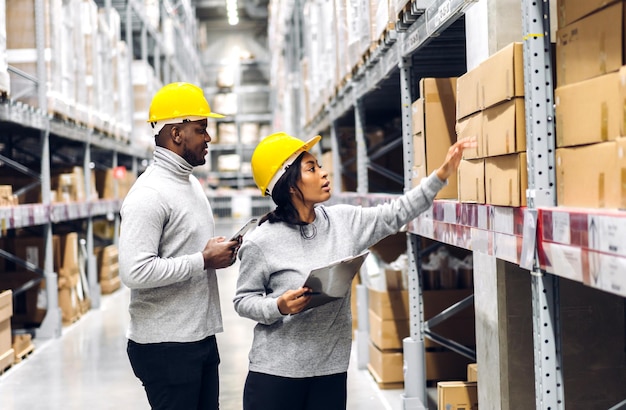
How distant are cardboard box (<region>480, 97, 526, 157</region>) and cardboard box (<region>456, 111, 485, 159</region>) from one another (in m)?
0.04

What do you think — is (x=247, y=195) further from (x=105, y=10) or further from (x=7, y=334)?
(x=7, y=334)

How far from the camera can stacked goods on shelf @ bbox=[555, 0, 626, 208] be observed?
1.84 m

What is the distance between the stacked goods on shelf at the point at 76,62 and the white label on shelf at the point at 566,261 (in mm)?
5786

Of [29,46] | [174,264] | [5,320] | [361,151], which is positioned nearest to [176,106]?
[174,264]

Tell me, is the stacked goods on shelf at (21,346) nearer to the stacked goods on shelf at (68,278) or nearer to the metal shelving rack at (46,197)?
the metal shelving rack at (46,197)

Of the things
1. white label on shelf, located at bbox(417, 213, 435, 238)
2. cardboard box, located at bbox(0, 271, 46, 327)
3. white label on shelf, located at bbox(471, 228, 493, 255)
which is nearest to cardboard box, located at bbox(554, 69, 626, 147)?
white label on shelf, located at bbox(471, 228, 493, 255)

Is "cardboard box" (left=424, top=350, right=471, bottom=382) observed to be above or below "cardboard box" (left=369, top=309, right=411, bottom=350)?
below

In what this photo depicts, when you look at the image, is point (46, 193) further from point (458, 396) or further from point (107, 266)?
point (458, 396)

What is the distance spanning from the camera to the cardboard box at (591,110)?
6.01 ft

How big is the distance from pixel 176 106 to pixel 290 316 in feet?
3.11

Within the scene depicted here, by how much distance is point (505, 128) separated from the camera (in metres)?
2.41

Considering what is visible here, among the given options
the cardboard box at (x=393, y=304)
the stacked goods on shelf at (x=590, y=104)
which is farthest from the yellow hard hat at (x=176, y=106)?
the cardboard box at (x=393, y=304)

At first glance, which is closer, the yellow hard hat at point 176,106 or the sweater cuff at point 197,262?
the sweater cuff at point 197,262

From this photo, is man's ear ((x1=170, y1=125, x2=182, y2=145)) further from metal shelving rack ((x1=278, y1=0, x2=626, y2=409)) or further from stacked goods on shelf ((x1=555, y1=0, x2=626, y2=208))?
stacked goods on shelf ((x1=555, y1=0, x2=626, y2=208))
